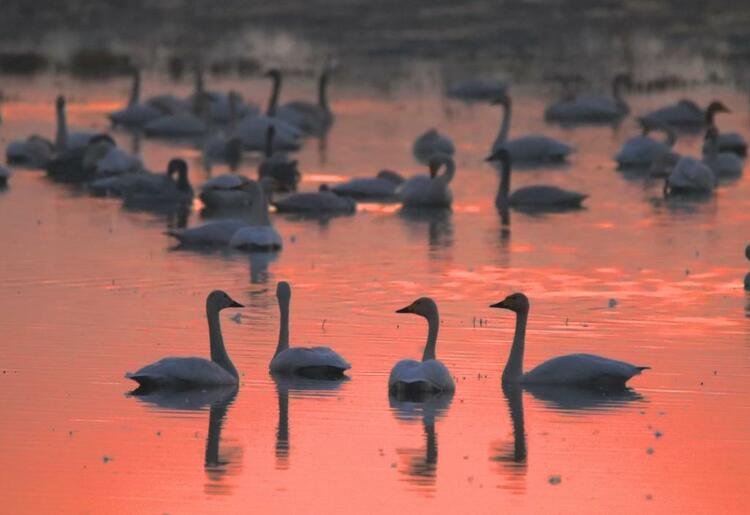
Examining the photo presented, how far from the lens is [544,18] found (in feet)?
181

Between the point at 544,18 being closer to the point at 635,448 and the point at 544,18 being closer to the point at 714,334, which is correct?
the point at 714,334

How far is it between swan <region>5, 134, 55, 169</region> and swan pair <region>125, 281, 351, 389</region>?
15680 millimetres

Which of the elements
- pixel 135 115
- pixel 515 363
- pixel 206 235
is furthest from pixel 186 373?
pixel 135 115

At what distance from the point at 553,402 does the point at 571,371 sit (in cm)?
38

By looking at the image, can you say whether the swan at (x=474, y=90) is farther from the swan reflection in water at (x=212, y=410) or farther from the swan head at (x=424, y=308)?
the swan reflection in water at (x=212, y=410)

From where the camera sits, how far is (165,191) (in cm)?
2602

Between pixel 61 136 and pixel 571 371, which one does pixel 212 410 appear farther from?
pixel 61 136

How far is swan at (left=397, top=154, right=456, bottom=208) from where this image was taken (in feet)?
83.5

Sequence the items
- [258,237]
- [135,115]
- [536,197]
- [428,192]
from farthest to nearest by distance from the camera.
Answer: [135,115], [536,197], [428,192], [258,237]

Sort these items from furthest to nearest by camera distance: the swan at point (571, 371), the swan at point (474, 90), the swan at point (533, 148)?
the swan at point (474, 90), the swan at point (533, 148), the swan at point (571, 371)

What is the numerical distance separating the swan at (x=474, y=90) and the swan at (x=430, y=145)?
999 centimetres

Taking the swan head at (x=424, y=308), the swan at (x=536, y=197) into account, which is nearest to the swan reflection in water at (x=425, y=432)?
the swan head at (x=424, y=308)

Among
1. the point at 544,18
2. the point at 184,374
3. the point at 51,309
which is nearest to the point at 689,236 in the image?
the point at 51,309

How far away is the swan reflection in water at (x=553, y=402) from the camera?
12.3 metres
